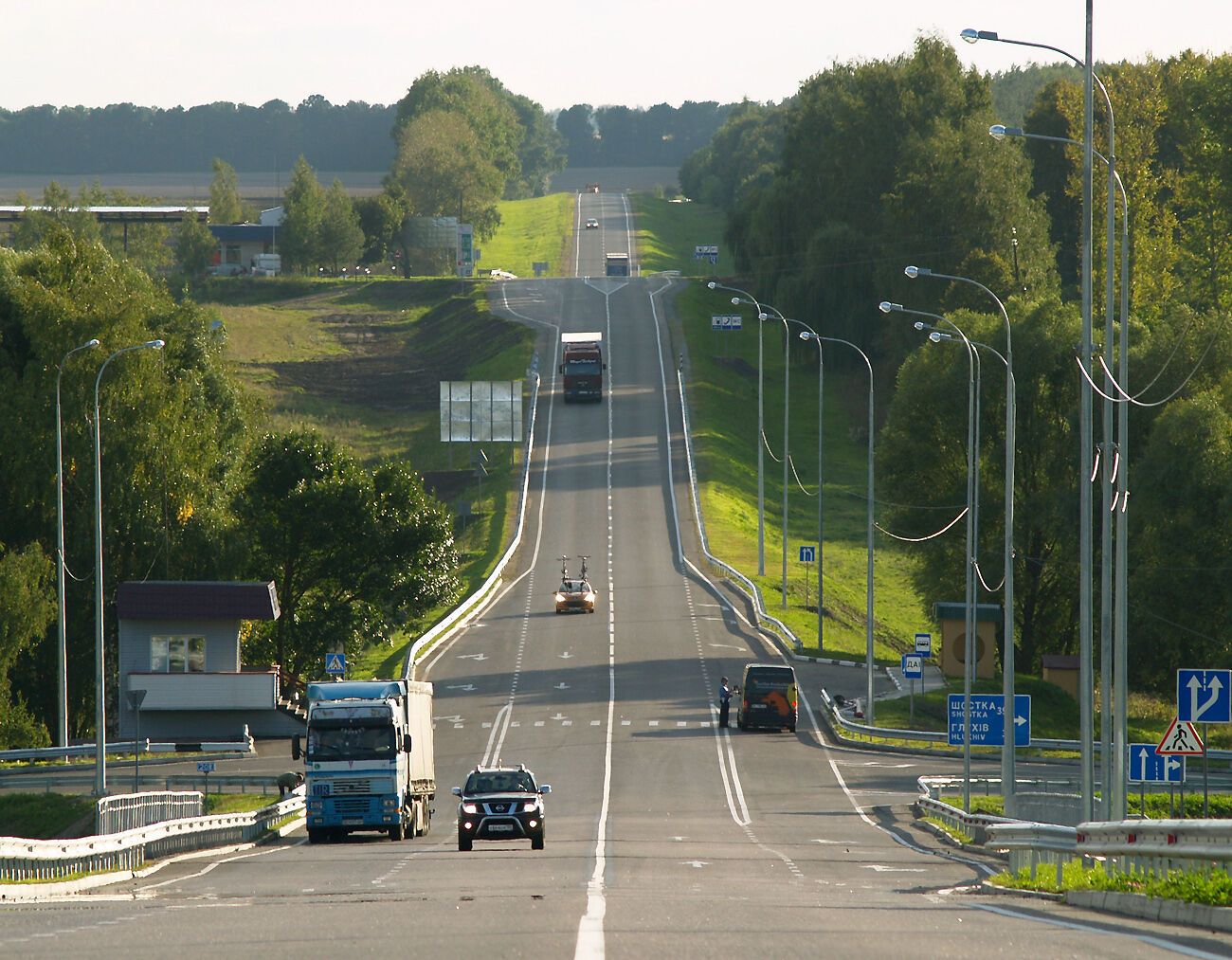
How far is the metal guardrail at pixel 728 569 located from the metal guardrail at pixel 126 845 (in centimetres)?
3333

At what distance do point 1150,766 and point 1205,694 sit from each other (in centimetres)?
847

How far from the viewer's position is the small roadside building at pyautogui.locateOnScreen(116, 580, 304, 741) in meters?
51.2

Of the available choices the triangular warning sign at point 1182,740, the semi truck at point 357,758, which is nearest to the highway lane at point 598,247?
the semi truck at point 357,758

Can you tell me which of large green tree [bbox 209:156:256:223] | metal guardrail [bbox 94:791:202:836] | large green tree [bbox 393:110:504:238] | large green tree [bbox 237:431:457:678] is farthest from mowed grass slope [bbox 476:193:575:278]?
metal guardrail [bbox 94:791:202:836]

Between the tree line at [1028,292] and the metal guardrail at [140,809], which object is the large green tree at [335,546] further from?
the metal guardrail at [140,809]

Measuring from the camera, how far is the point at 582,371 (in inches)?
4210

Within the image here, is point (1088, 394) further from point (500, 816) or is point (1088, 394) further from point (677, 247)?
point (677, 247)

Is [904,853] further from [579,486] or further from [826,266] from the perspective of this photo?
[826,266]

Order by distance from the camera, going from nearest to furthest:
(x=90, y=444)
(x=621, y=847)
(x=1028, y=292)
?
(x=621, y=847) < (x=90, y=444) < (x=1028, y=292)

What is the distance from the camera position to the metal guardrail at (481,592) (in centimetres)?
6289

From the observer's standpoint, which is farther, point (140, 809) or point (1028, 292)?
point (1028, 292)

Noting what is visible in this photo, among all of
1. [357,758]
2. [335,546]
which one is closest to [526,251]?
[335,546]

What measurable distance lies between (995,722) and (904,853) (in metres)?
7.27

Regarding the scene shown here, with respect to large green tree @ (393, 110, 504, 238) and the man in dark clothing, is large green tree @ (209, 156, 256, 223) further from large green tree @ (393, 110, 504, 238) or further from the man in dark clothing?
the man in dark clothing
